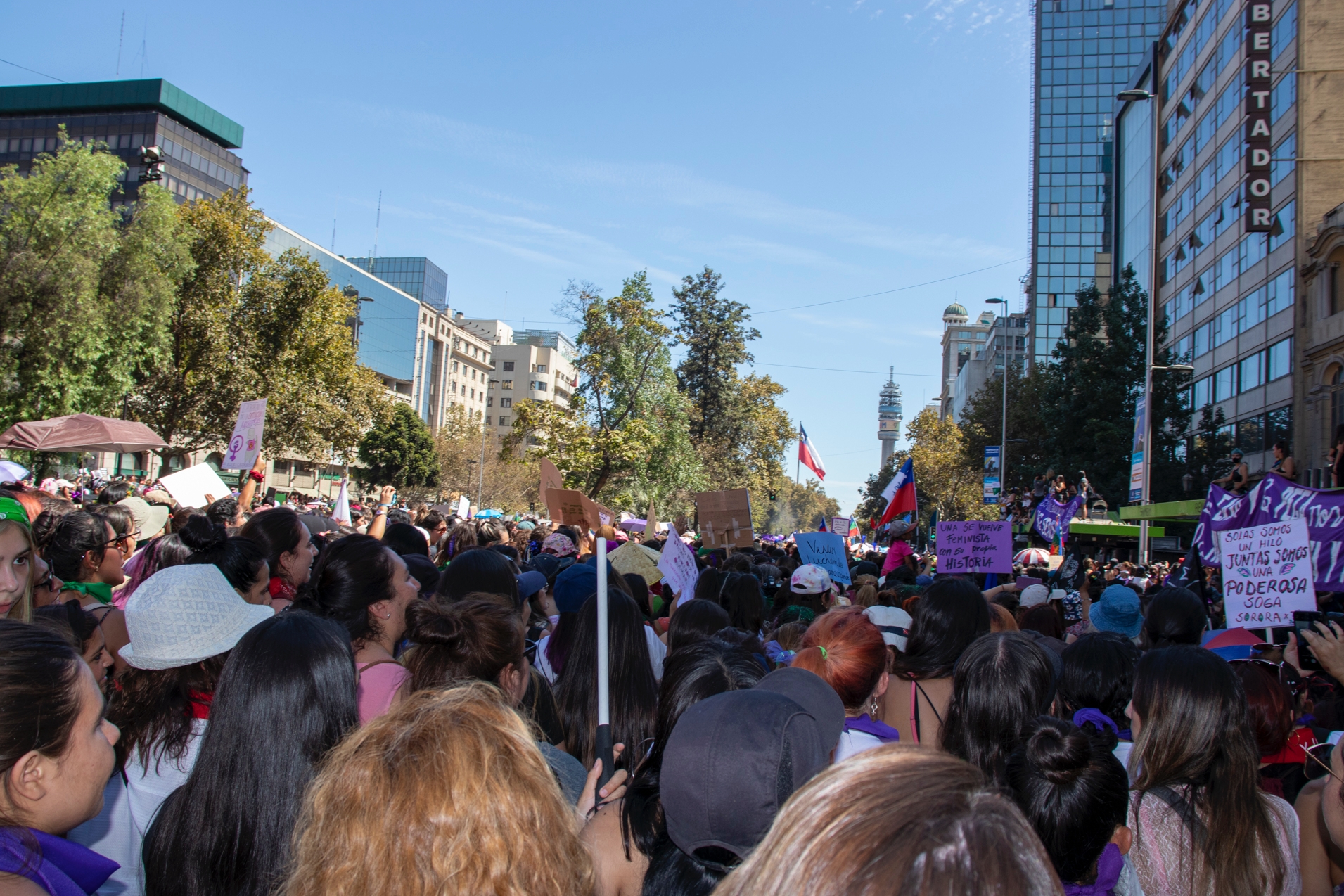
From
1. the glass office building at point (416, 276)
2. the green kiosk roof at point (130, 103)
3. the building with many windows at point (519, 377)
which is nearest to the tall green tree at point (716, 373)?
the green kiosk roof at point (130, 103)

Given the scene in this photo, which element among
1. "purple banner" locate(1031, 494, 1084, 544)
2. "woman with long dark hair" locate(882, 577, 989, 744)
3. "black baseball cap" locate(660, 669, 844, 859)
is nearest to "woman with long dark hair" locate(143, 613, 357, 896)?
"black baseball cap" locate(660, 669, 844, 859)

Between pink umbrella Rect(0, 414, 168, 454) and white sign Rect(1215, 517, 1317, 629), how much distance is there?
524 inches

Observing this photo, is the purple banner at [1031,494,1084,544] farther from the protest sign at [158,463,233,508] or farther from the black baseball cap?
the black baseball cap

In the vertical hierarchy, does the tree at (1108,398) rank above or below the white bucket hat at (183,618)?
above

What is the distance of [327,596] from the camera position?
3982mm

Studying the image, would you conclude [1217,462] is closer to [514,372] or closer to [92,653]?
[92,653]

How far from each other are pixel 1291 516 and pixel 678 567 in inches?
201

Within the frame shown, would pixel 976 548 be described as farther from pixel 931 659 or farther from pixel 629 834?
pixel 629 834

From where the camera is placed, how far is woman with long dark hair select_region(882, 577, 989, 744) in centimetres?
446

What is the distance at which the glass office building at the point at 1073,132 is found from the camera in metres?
91.1

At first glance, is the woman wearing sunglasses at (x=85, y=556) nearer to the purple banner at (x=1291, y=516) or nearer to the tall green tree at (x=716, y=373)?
the purple banner at (x=1291, y=516)

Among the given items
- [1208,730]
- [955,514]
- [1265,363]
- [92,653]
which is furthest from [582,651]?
[955,514]

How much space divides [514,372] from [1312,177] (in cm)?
11828

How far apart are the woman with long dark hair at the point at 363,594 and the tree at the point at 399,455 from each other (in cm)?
7503
